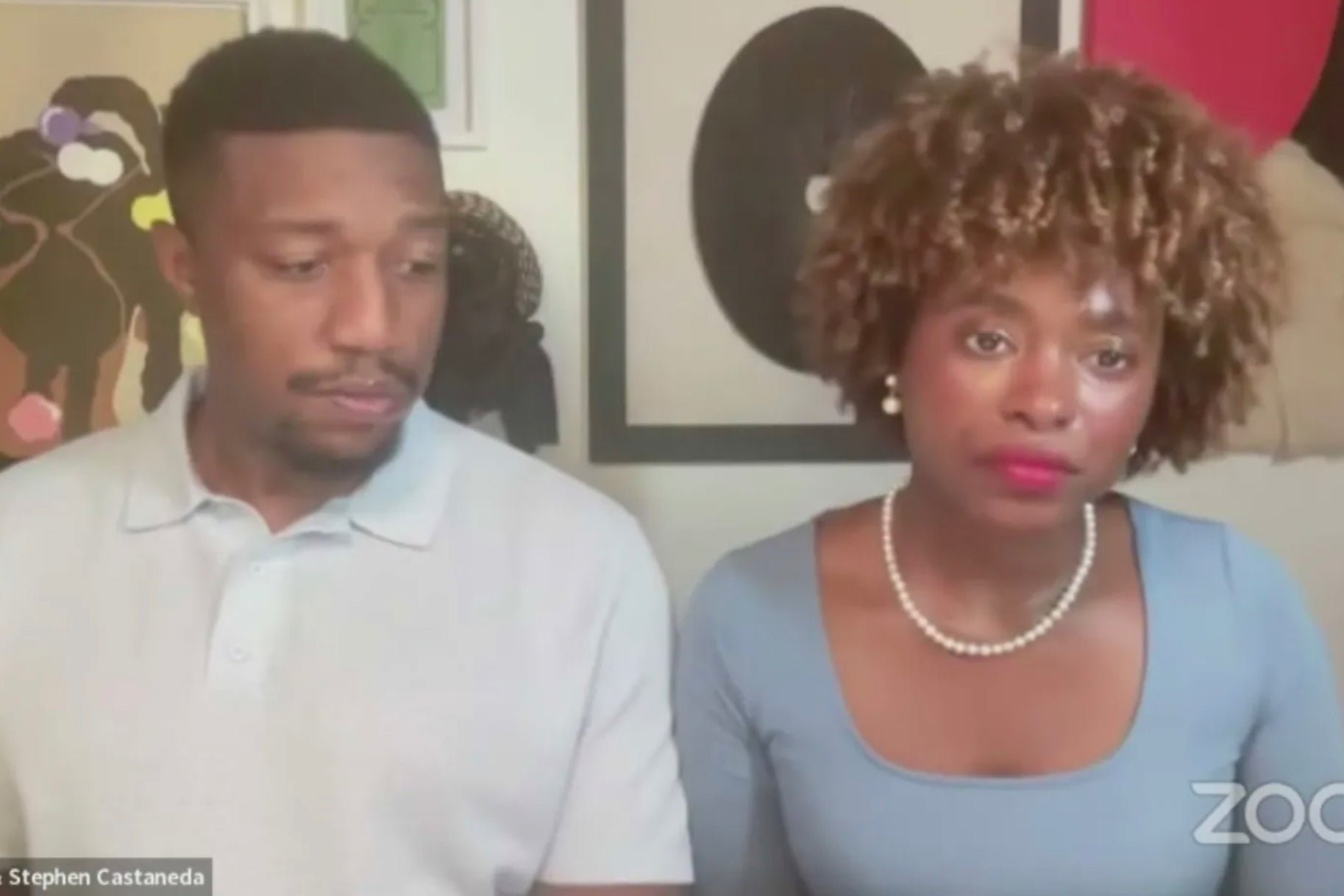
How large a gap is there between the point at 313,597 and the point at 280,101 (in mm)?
256

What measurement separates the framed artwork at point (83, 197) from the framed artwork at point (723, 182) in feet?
0.79

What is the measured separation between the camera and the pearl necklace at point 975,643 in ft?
2.82

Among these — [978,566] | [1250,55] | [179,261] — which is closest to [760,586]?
[978,566]

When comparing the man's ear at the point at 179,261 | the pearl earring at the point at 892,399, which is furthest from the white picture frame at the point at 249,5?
the pearl earring at the point at 892,399

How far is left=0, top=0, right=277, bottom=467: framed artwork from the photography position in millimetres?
880

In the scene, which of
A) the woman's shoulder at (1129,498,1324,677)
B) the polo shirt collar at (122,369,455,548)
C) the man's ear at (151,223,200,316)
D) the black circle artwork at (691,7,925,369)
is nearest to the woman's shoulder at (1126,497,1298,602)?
the woman's shoulder at (1129,498,1324,677)

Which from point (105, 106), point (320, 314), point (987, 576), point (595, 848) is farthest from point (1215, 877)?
point (105, 106)

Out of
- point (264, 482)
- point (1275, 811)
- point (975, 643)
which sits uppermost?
point (264, 482)

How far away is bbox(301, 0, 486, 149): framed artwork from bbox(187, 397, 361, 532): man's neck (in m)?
0.24

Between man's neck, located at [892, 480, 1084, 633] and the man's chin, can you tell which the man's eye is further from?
man's neck, located at [892, 480, 1084, 633]

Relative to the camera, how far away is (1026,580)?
867mm

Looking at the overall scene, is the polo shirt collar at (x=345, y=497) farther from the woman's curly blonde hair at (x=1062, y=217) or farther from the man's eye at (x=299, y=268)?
the woman's curly blonde hair at (x=1062, y=217)

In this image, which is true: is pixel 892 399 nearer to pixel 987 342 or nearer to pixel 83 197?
pixel 987 342

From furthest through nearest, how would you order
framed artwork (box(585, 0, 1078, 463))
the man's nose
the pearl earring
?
framed artwork (box(585, 0, 1078, 463)), the pearl earring, the man's nose
